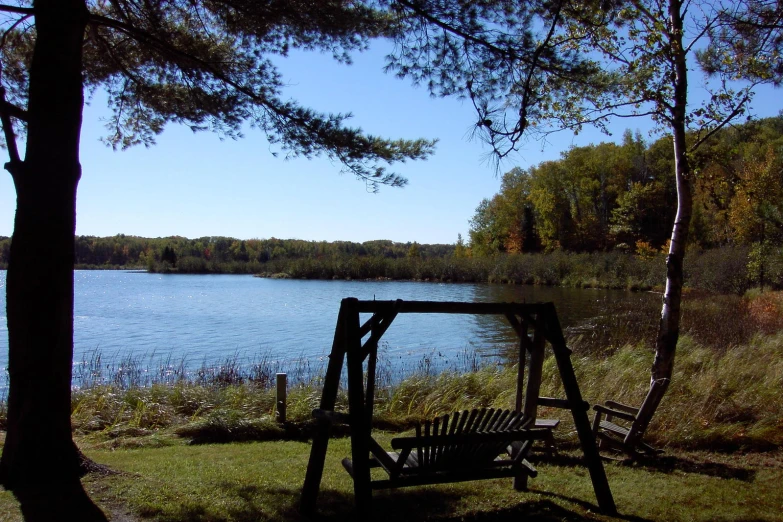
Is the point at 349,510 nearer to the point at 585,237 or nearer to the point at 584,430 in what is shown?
the point at 584,430

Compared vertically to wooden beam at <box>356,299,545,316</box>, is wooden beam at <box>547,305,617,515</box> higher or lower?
lower

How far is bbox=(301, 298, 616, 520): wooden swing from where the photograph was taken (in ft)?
12.5

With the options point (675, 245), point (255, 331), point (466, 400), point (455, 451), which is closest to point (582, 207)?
point (255, 331)

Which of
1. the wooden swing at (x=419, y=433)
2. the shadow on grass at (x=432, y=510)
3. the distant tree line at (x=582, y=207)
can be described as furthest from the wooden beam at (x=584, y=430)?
the distant tree line at (x=582, y=207)

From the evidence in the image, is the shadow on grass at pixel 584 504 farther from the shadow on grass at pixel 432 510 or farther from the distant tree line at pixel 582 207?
the distant tree line at pixel 582 207

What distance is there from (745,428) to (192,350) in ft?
57.3

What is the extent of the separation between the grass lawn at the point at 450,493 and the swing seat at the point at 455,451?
405mm

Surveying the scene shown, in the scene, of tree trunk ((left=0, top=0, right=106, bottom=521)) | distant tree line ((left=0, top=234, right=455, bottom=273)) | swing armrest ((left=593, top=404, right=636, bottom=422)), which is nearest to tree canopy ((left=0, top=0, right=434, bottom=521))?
tree trunk ((left=0, top=0, right=106, bottom=521))

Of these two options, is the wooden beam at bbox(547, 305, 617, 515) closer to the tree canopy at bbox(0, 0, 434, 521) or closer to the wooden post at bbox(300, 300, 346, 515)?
the wooden post at bbox(300, 300, 346, 515)

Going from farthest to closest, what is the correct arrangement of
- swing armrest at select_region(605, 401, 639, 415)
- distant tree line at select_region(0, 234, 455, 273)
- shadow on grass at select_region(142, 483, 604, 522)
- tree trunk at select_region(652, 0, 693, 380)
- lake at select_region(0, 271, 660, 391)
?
distant tree line at select_region(0, 234, 455, 273) < lake at select_region(0, 271, 660, 391) < tree trunk at select_region(652, 0, 693, 380) < swing armrest at select_region(605, 401, 639, 415) < shadow on grass at select_region(142, 483, 604, 522)

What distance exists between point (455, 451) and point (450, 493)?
1.10 m

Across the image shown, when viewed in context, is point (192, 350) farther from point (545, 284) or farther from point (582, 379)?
point (545, 284)

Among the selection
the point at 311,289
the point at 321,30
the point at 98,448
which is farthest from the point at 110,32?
Answer: the point at 311,289

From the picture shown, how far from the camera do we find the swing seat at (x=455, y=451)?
399 centimetres
